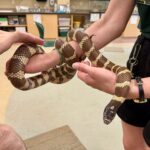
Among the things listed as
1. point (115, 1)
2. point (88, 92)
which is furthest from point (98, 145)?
point (115, 1)

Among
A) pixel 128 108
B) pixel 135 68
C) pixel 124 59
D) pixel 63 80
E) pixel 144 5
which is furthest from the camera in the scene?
pixel 124 59

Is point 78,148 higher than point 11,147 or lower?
lower

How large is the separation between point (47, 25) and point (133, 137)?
4.92m

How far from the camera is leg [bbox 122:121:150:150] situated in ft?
4.11

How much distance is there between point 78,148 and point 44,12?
433cm

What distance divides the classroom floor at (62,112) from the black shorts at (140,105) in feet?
3.36

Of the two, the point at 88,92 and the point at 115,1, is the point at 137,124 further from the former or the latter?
the point at 88,92

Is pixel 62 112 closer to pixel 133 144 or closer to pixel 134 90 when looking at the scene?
pixel 133 144

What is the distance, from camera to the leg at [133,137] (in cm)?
125

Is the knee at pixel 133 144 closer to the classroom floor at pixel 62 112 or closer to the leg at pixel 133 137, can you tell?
the leg at pixel 133 137

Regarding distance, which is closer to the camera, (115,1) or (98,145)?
(115,1)

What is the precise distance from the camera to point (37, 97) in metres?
3.01

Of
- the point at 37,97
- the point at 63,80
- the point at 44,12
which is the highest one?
the point at 63,80

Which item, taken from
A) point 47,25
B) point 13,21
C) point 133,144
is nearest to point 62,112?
point 133,144
